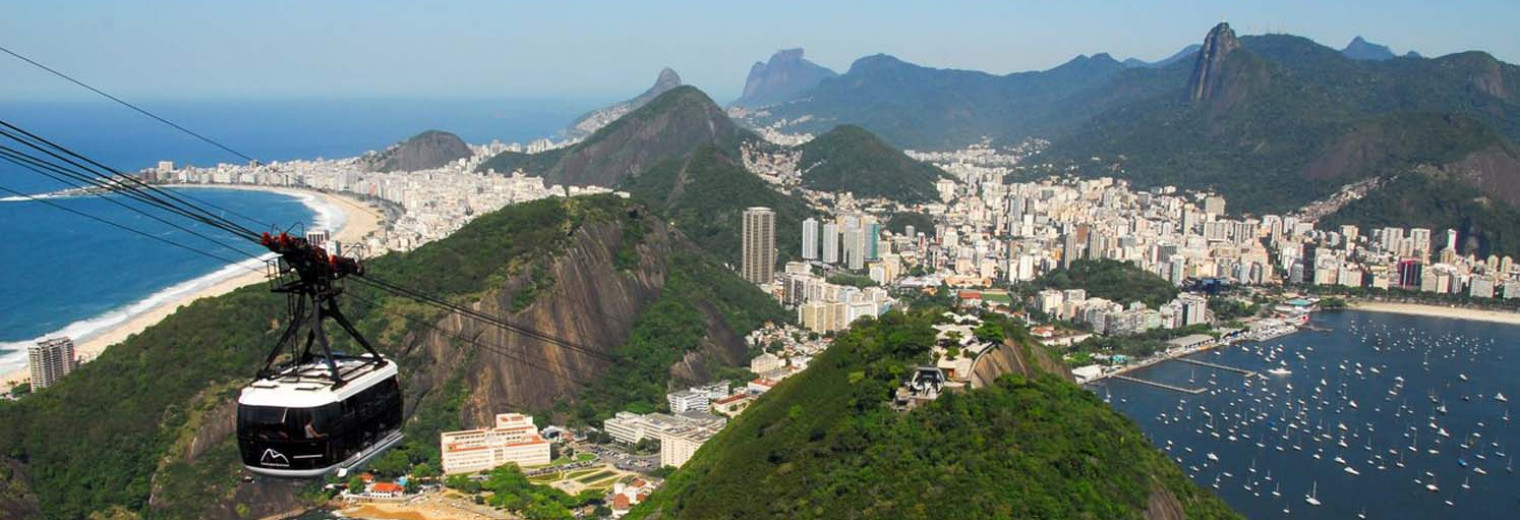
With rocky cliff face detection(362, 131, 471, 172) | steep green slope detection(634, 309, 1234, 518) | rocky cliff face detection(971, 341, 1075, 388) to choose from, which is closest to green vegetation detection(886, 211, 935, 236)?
rocky cliff face detection(362, 131, 471, 172)

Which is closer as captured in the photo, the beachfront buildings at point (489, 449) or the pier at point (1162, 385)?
the beachfront buildings at point (489, 449)

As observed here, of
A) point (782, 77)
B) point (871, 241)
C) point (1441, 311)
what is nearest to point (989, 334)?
point (871, 241)

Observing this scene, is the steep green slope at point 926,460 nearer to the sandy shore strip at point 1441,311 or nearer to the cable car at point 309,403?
the cable car at point 309,403

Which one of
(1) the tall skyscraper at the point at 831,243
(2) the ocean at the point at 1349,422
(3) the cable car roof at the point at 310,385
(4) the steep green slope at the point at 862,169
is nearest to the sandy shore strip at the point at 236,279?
(1) the tall skyscraper at the point at 831,243

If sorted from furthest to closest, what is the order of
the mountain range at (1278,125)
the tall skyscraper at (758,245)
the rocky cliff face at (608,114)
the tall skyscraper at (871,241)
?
the rocky cliff face at (608,114) → the mountain range at (1278,125) → the tall skyscraper at (871,241) → the tall skyscraper at (758,245)

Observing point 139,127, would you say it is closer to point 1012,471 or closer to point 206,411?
point 206,411

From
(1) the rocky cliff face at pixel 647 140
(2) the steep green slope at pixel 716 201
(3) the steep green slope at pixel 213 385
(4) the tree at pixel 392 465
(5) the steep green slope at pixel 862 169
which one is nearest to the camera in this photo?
(3) the steep green slope at pixel 213 385

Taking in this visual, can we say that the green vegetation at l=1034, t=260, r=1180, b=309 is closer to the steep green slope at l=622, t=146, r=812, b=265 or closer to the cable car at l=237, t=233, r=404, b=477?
the steep green slope at l=622, t=146, r=812, b=265
